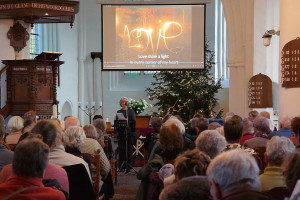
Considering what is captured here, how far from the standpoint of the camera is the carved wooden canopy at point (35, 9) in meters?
15.9

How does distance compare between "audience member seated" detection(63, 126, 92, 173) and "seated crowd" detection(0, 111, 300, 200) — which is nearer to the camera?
"seated crowd" detection(0, 111, 300, 200)

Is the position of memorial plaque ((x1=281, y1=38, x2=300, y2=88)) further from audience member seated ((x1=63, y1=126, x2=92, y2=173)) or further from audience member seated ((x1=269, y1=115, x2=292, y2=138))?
audience member seated ((x1=63, y1=126, x2=92, y2=173))

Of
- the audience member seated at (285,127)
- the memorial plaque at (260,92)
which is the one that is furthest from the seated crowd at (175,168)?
the memorial plaque at (260,92)

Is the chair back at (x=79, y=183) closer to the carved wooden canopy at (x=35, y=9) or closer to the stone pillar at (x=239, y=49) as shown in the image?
the carved wooden canopy at (x=35, y=9)

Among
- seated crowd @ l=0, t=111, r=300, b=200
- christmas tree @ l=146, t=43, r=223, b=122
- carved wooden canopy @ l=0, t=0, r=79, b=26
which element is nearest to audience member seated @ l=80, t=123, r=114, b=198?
seated crowd @ l=0, t=111, r=300, b=200

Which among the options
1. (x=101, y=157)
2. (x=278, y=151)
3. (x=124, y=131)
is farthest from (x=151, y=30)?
(x=278, y=151)

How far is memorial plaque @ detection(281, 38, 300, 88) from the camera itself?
10267mm

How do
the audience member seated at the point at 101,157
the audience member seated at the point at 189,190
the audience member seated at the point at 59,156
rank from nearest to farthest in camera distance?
the audience member seated at the point at 189,190 → the audience member seated at the point at 59,156 → the audience member seated at the point at 101,157

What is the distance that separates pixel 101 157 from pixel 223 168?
445 cm

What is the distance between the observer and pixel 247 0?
1714 centimetres

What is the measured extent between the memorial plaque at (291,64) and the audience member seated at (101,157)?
4.05 m

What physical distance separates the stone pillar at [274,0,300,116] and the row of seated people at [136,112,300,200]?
1.99m

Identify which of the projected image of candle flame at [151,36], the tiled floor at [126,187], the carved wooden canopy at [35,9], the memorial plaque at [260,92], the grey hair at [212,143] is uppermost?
the carved wooden canopy at [35,9]

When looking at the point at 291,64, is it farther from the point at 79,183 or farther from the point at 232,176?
the point at 232,176
